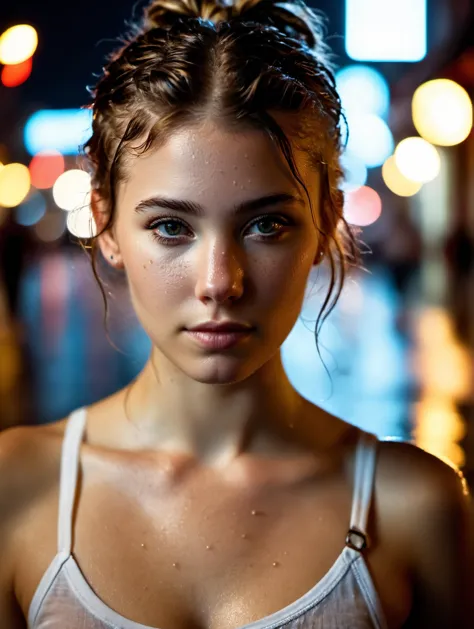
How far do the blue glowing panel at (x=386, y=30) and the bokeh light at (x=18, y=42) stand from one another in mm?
1221

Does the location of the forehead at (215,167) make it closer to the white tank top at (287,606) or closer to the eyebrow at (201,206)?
the eyebrow at (201,206)

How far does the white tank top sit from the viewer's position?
5.12 feet

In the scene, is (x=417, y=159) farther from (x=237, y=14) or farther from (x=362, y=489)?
(x=362, y=489)

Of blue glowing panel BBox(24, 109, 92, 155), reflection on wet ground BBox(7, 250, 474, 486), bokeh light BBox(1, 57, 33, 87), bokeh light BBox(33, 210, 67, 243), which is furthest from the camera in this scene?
bokeh light BBox(33, 210, 67, 243)

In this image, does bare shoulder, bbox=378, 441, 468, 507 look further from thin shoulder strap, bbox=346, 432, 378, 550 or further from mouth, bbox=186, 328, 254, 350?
mouth, bbox=186, 328, 254, 350

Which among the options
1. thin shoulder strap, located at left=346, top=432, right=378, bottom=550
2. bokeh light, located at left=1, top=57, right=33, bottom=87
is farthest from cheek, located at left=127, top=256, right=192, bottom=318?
bokeh light, located at left=1, top=57, right=33, bottom=87

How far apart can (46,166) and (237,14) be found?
145 ft

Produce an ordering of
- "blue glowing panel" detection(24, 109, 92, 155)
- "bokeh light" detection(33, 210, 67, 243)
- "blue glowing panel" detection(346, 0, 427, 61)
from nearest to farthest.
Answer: "blue glowing panel" detection(346, 0, 427, 61) < "blue glowing panel" detection(24, 109, 92, 155) < "bokeh light" detection(33, 210, 67, 243)

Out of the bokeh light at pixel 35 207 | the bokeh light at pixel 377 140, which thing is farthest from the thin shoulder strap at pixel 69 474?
the bokeh light at pixel 35 207

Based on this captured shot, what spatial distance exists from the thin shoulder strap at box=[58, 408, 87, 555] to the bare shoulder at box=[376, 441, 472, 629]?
554 mm

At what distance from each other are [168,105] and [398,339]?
8.78 m

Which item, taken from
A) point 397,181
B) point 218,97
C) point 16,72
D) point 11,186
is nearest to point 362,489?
point 218,97

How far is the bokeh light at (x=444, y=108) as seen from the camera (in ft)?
20.7

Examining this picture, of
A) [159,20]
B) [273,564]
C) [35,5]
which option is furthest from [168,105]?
[35,5]
